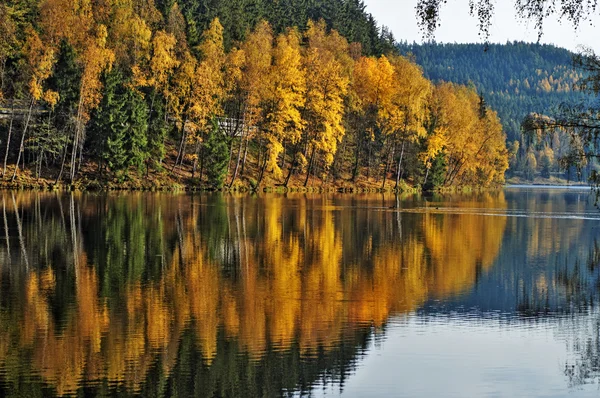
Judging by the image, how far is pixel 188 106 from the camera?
8106cm

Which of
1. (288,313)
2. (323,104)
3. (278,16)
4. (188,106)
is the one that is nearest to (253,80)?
(188,106)

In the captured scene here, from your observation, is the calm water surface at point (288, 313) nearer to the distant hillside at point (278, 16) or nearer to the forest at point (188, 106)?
the forest at point (188, 106)

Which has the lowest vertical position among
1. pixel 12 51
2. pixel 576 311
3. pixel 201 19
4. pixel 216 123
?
pixel 576 311

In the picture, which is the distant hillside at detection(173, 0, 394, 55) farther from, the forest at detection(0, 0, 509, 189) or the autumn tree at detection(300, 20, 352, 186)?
the autumn tree at detection(300, 20, 352, 186)

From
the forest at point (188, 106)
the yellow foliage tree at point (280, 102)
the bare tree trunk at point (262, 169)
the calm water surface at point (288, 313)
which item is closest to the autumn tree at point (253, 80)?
the forest at point (188, 106)

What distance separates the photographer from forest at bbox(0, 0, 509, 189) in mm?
72938

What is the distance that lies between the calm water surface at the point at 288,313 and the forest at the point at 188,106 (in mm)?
35321

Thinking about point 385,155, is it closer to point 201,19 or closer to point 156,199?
point 201,19

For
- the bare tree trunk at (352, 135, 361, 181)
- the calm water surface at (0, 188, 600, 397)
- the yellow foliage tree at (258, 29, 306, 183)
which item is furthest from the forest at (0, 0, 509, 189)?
the calm water surface at (0, 188, 600, 397)

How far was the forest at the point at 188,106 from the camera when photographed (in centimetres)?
7294

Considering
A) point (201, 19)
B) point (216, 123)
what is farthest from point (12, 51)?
point (201, 19)

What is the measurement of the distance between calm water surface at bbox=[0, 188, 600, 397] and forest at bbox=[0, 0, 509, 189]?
35.3 meters

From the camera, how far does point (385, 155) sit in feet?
349

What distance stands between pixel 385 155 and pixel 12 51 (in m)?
49.8
